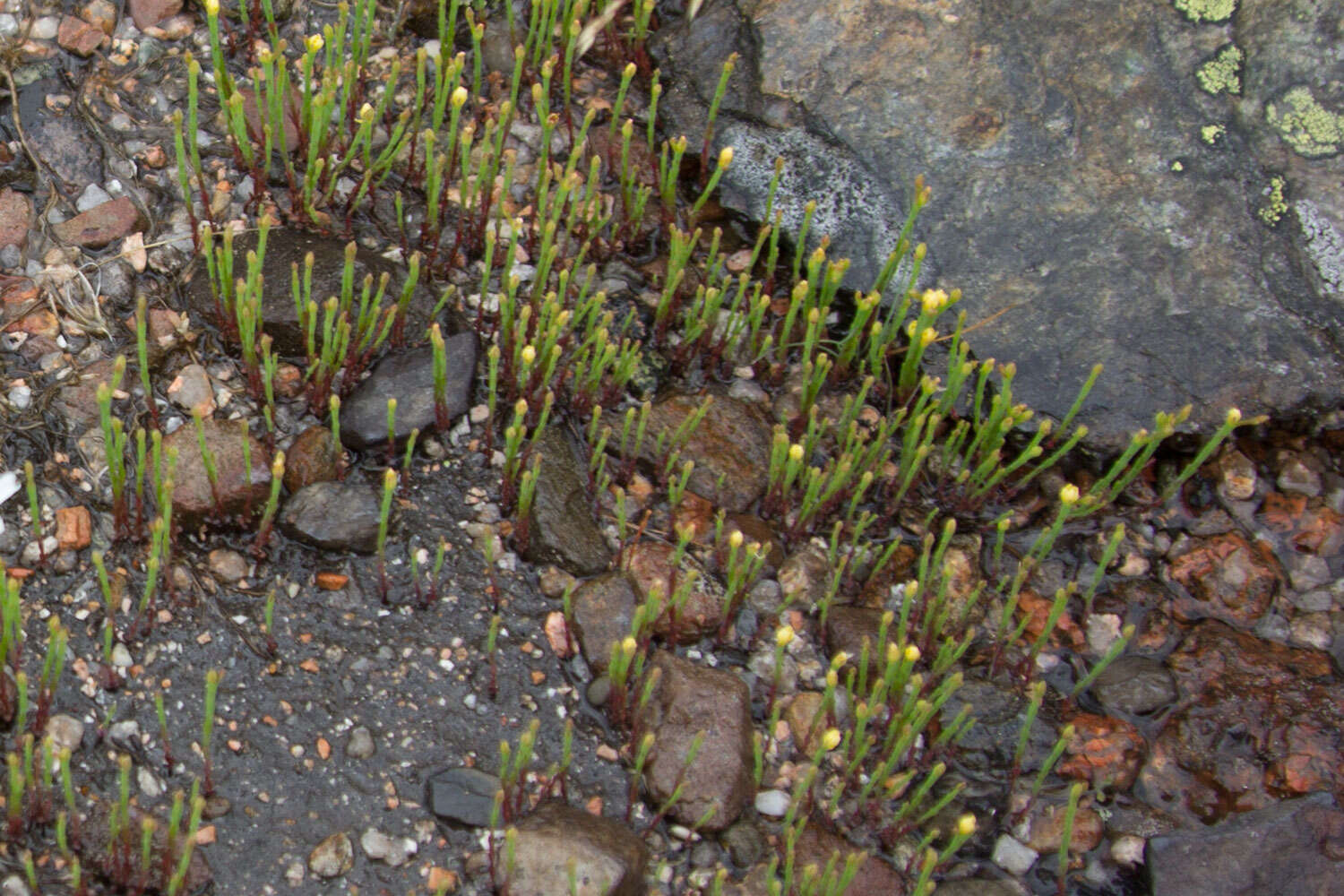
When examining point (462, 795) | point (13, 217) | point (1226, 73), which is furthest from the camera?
point (1226, 73)

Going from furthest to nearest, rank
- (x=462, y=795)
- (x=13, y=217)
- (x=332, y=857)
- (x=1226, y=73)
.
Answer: (x=1226, y=73) < (x=13, y=217) < (x=462, y=795) < (x=332, y=857)

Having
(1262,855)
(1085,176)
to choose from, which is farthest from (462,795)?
(1085,176)

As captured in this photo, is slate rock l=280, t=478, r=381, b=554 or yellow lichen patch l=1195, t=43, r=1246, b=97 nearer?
slate rock l=280, t=478, r=381, b=554

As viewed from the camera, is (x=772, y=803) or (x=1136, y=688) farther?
(x=1136, y=688)

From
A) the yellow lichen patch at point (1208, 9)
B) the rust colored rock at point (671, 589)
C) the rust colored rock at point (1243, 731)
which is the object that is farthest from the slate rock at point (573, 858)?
the yellow lichen patch at point (1208, 9)

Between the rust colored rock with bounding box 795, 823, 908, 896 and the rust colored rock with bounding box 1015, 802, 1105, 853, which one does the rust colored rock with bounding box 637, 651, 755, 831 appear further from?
the rust colored rock with bounding box 1015, 802, 1105, 853

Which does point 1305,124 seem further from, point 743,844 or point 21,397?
point 21,397

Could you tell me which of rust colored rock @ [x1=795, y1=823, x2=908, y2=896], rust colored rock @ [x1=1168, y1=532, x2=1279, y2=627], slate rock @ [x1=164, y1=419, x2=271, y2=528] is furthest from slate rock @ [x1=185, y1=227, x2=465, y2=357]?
rust colored rock @ [x1=1168, y1=532, x2=1279, y2=627]

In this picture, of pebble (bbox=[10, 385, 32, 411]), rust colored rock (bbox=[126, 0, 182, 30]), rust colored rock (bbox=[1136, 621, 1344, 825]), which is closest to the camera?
rust colored rock (bbox=[1136, 621, 1344, 825])
